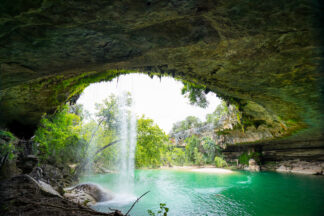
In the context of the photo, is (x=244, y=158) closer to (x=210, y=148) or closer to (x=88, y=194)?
(x=210, y=148)

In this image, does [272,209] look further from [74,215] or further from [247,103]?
[74,215]

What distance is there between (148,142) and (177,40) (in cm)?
1148

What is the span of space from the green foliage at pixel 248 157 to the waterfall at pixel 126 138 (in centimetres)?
1456

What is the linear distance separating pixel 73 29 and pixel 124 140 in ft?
40.2

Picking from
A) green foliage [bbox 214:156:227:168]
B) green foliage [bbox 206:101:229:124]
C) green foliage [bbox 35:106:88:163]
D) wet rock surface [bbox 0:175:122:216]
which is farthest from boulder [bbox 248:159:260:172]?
wet rock surface [bbox 0:175:122:216]

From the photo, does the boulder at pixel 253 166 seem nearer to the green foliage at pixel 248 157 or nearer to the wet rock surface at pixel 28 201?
the green foliage at pixel 248 157

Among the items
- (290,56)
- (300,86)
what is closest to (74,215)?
(290,56)

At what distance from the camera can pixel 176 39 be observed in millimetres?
2842

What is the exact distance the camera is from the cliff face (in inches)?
76.9

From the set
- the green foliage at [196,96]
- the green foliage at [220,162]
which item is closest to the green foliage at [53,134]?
the green foliage at [196,96]

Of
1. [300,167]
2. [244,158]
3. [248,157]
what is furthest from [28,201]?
[244,158]

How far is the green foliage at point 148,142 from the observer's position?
43.6 ft

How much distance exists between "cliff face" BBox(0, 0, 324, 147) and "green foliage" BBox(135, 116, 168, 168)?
29.6 feet

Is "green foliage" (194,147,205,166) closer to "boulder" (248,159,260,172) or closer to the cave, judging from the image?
"boulder" (248,159,260,172)
